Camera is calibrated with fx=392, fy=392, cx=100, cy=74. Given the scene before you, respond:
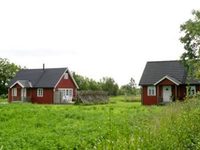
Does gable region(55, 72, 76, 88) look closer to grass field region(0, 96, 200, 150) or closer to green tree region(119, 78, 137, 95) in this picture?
green tree region(119, 78, 137, 95)

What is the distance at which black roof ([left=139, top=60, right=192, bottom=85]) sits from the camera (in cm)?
4181

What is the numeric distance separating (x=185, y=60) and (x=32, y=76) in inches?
865

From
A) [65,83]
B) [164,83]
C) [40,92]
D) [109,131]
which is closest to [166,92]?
[164,83]

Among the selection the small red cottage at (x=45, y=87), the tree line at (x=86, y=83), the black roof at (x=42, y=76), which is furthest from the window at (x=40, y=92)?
the tree line at (x=86, y=83)

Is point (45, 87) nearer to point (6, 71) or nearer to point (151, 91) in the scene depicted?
point (151, 91)

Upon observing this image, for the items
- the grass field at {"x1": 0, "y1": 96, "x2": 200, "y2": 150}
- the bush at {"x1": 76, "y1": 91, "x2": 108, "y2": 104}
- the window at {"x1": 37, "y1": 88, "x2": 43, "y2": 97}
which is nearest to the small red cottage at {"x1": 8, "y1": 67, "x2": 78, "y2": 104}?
the window at {"x1": 37, "y1": 88, "x2": 43, "y2": 97}

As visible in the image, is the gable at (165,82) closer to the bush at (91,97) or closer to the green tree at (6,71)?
the bush at (91,97)

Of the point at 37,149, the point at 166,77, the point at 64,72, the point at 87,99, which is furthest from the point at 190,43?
the point at 37,149

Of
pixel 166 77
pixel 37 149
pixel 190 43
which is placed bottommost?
pixel 37 149

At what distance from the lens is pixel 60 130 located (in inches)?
565

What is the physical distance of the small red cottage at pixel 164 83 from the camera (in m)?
41.0

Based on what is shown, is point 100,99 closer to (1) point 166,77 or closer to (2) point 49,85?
(2) point 49,85

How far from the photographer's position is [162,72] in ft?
141

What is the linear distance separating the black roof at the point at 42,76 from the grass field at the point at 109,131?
28.4 m
